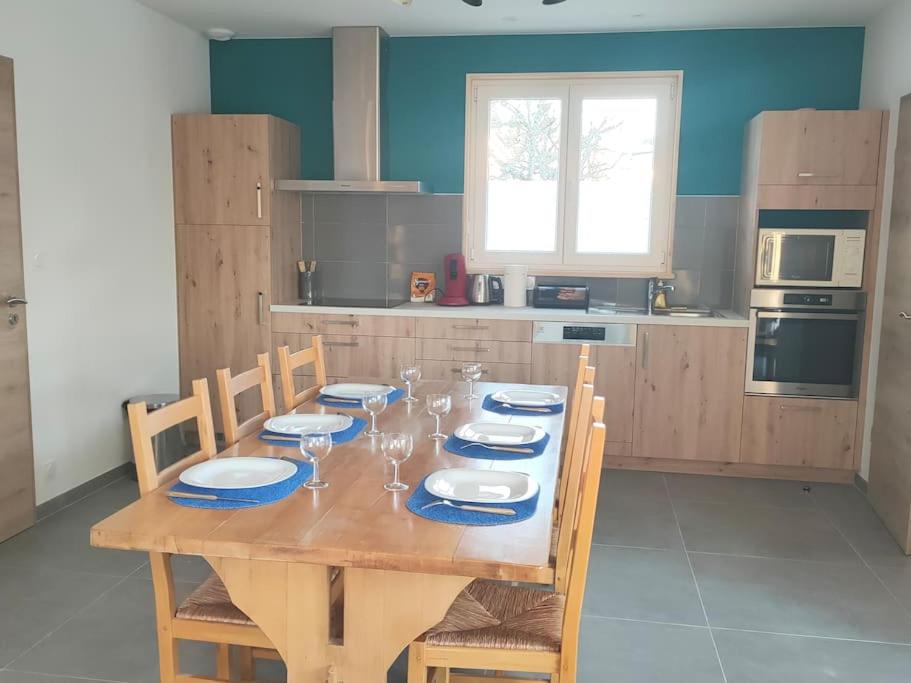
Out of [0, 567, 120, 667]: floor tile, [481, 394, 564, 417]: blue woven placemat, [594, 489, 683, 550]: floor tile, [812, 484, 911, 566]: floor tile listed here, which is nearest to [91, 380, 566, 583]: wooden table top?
[481, 394, 564, 417]: blue woven placemat

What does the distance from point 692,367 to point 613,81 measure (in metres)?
1.80

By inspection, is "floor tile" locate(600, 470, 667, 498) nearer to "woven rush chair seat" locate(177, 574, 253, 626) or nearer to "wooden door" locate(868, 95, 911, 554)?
"wooden door" locate(868, 95, 911, 554)

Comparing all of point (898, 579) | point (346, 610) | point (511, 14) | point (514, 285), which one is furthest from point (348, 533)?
point (511, 14)

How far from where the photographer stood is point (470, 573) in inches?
60.6

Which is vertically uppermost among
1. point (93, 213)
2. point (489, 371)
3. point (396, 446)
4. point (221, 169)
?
point (221, 169)

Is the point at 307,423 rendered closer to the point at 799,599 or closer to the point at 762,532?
the point at 799,599

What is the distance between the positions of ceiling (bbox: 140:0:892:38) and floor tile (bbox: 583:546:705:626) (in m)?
2.77

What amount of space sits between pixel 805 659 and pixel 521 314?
240 centimetres

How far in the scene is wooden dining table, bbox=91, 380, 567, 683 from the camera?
1.58 m

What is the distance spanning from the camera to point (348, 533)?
166 centimetres

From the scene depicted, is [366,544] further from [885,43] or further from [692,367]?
[885,43]

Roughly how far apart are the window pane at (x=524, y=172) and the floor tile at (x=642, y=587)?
2.21 m

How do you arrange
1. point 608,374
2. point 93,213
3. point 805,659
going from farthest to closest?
point 608,374 → point 93,213 → point 805,659

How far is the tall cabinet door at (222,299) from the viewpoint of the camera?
4.65 meters
